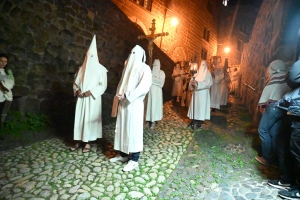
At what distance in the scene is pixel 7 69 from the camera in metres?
4.11

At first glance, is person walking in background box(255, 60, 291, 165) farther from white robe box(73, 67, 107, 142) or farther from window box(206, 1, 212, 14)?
window box(206, 1, 212, 14)

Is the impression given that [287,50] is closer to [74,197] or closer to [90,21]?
[74,197]

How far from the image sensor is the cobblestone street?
2662 millimetres

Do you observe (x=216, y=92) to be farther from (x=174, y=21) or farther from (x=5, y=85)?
(x=174, y=21)

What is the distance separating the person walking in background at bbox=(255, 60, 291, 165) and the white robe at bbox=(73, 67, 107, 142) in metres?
3.14

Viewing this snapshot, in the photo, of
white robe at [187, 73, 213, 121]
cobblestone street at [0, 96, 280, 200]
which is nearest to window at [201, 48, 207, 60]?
white robe at [187, 73, 213, 121]

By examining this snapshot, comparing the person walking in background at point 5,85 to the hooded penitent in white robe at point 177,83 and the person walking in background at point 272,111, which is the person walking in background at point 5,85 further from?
the hooded penitent in white robe at point 177,83

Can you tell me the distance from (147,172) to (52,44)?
13.2 ft

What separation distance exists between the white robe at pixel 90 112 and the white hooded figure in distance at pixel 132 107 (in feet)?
2.43

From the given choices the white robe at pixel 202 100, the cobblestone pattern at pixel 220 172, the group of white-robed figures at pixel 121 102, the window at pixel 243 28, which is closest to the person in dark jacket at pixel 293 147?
the cobblestone pattern at pixel 220 172

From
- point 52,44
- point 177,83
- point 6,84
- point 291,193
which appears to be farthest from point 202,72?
point 6,84

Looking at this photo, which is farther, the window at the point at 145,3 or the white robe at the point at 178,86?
the window at the point at 145,3

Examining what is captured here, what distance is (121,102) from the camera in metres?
3.34

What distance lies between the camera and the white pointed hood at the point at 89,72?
12.4ft
